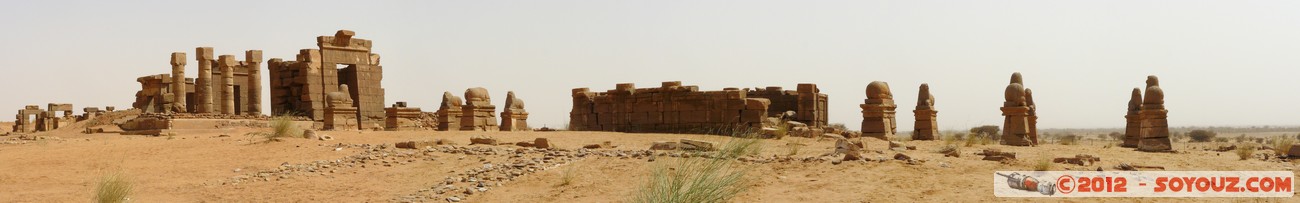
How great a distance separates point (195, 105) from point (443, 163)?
91.4 feet

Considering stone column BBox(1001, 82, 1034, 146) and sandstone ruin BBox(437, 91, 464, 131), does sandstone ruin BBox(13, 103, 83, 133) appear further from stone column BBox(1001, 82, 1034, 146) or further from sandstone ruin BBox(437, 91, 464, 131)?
stone column BBox(1001, 82, 1034, 146)

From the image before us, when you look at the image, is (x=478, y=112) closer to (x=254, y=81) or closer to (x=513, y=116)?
(x=513, y=116)

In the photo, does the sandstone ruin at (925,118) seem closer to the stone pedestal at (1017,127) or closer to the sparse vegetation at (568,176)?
the stone pedestal at (1017,127)

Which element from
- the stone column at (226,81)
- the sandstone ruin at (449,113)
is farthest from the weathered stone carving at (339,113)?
the stone column at (226,81)

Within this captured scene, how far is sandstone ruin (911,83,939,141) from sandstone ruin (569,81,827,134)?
250cm

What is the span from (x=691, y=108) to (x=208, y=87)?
17.2 metres

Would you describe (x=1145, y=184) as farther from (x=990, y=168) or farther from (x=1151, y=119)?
(x=1151, y=119)

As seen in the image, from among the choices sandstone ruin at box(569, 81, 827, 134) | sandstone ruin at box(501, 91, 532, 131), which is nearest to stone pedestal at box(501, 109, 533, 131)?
sandstone ruin at box(501, 91, 532, 131)

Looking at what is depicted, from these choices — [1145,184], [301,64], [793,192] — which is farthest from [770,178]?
[301,64]

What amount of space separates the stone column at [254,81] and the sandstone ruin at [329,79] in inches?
26.7

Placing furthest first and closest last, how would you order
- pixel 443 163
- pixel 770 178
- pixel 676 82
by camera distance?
pixel 676 82
pixel 443 163
pixel 770 178

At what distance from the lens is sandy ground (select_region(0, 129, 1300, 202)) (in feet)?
41.2

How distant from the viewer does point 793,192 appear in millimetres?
12430

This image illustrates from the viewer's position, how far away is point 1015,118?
70.6ft
